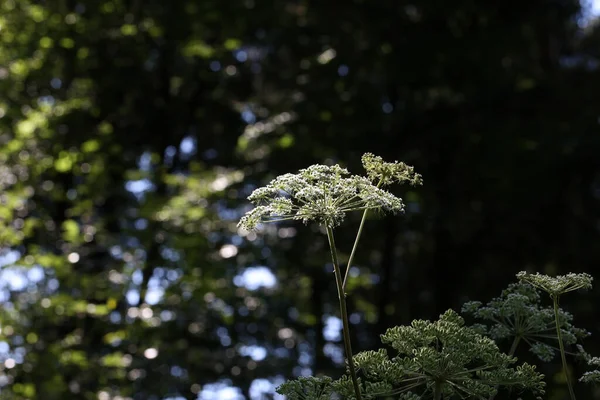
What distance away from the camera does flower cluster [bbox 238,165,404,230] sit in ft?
6.19

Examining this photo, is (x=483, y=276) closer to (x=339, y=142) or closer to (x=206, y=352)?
(x=339, y=142)

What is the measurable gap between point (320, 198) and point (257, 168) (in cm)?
662

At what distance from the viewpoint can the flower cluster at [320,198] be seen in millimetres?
1888

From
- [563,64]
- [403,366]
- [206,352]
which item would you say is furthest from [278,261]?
[403,366]

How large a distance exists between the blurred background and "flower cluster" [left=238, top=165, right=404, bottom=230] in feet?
18.3

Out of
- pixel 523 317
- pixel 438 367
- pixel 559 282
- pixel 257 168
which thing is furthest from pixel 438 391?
pixel 257 168

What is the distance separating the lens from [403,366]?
6.16 ft

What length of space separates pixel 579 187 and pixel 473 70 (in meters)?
1.65

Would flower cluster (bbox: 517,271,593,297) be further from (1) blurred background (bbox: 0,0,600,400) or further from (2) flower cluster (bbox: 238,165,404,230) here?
(1) blurred background (bbox: 0,0,600,400)

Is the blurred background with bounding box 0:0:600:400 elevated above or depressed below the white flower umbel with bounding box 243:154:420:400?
above

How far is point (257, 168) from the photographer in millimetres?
8539

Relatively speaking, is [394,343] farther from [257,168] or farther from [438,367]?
[257,168]

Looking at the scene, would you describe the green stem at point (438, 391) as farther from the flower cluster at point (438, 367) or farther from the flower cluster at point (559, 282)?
the flower cluster at point (559, 282)

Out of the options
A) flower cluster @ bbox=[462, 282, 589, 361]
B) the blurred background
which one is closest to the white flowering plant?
flower cluster @ bbox=[462, 282, 589, 361]
